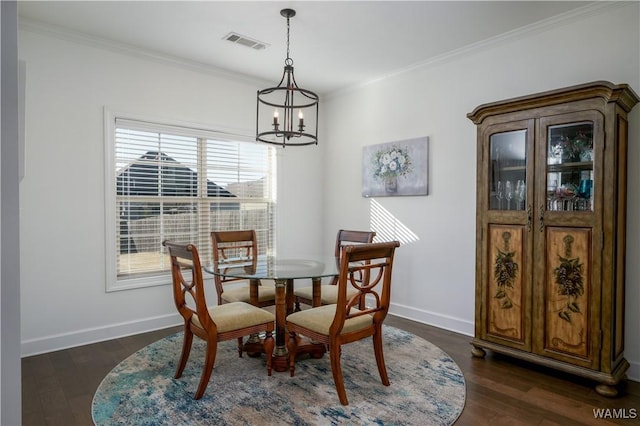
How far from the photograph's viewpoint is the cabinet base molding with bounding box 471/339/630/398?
8.15 ft

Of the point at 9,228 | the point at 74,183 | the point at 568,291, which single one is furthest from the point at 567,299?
the point at 74,183

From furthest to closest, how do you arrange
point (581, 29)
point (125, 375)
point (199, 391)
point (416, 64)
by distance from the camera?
point (416, 64) < point (581, 29) < point (125, 375) < point (199, 391)

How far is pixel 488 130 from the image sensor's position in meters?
3.08

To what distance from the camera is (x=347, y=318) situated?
2.37 meters

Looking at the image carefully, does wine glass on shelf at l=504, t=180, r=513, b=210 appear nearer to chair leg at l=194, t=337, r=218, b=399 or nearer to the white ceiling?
the white ceiling

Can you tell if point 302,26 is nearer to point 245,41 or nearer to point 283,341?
point 245,41

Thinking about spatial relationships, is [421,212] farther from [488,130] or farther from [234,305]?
[234,305]

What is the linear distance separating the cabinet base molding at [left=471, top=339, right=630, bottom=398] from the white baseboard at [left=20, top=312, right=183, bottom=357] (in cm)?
304

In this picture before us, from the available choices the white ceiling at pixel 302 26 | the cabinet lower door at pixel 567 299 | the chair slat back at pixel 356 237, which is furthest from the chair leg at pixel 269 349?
the white ceiling at pixel 302 26

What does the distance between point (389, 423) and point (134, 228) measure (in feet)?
9.74

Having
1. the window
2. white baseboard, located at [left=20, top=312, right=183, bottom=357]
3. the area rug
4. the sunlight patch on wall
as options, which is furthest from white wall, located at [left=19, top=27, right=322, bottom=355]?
the sunlight patch on wall

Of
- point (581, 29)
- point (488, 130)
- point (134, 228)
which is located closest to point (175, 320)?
point (134, 228)

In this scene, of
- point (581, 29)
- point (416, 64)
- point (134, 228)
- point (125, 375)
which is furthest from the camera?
point (416, 64)

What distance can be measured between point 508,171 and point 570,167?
0.42 m
